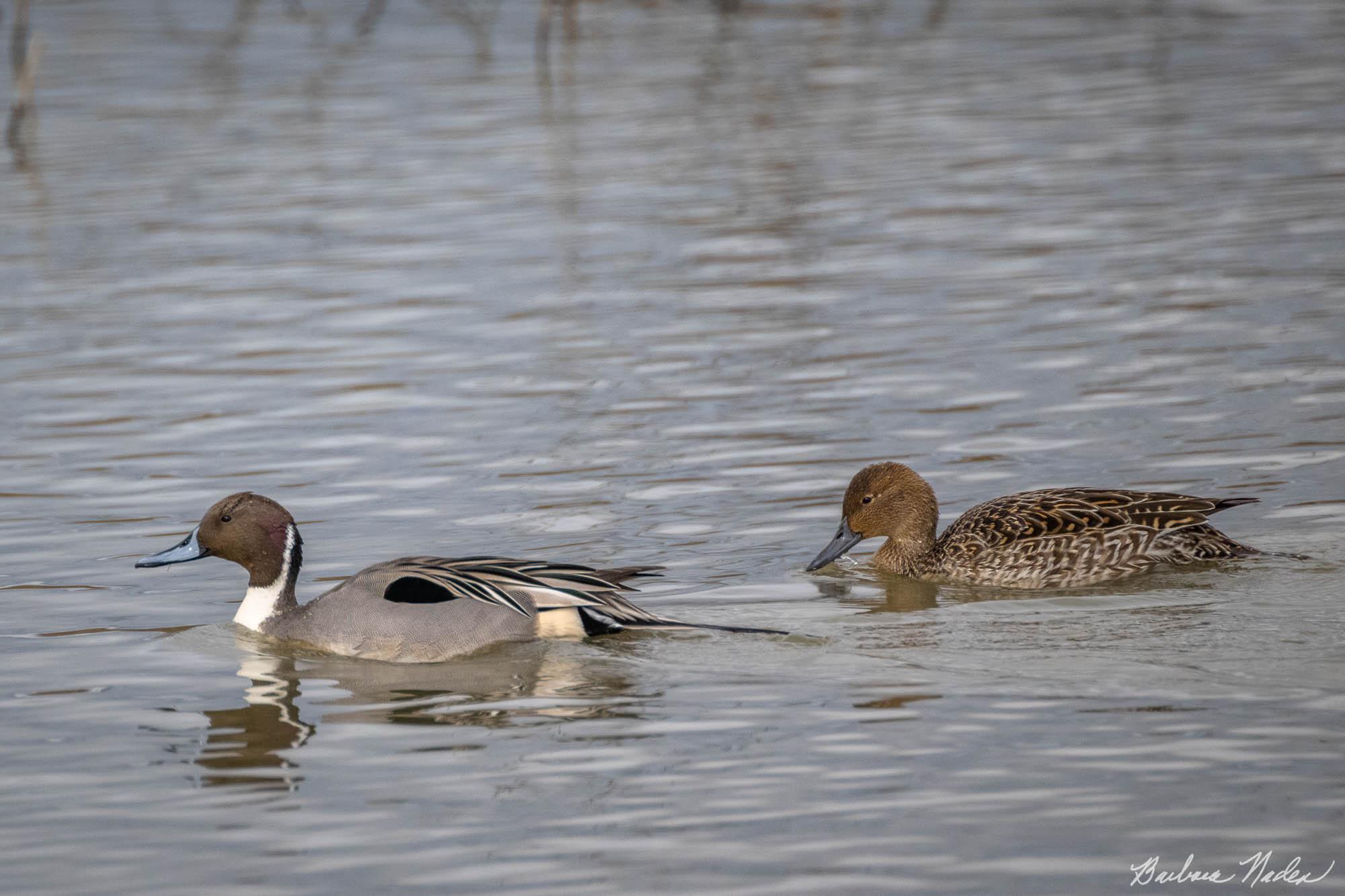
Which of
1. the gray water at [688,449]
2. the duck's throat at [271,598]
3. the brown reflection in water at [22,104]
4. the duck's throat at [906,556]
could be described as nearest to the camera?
the gray water at [688,449]

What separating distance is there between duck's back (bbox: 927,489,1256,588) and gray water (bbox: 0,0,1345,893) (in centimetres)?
14

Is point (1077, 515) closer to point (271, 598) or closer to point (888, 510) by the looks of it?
point (888, 510)

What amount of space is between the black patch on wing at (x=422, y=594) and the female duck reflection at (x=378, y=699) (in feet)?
0.84

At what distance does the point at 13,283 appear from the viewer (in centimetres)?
1689

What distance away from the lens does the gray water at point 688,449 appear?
617 cm

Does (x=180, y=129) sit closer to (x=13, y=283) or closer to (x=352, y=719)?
(x=13, y=283)

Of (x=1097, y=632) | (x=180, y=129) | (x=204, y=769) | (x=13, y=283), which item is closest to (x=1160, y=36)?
(x=180, y=129)

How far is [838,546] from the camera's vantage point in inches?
365

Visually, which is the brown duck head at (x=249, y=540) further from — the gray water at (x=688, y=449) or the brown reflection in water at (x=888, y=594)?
the brown reflection in water at (x=888, y=594)
